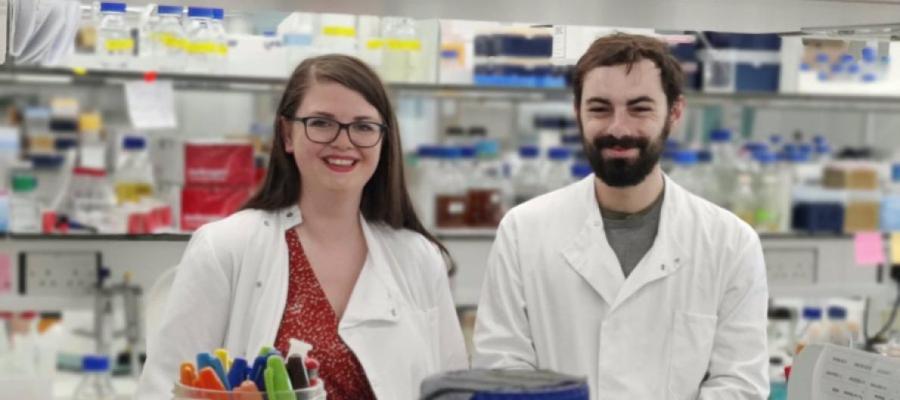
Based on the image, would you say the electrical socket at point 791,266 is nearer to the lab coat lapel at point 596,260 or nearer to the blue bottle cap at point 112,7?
the lab coat lapel at point 596,260

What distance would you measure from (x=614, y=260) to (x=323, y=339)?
506mm

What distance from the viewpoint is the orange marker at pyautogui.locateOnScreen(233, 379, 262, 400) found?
4.75 feet

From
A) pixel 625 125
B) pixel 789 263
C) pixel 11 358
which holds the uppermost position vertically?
pixel 625 125

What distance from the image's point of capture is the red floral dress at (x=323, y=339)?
1.99 meters

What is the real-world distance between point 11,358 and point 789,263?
241 cm

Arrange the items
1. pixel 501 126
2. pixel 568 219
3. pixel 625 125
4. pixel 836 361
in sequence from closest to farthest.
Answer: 1. pixel 836 361
2. pixel 625 125
3. pixel 568 219
4. pixel 501 126

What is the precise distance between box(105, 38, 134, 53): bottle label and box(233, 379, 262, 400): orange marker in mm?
2546

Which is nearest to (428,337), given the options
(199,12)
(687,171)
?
(199,12)

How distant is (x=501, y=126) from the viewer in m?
5.69

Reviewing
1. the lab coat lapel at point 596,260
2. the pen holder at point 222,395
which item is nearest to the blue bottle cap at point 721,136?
the lab coat lapel at point 596,260

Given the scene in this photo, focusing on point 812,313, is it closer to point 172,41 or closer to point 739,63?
point 739,63

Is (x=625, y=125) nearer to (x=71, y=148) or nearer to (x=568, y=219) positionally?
(x=568, y=219)

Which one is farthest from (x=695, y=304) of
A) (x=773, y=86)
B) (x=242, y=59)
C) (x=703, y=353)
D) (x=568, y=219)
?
(x=773, y=86)

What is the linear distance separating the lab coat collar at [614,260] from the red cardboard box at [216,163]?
5.52 feet
